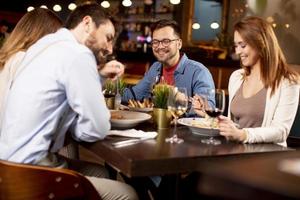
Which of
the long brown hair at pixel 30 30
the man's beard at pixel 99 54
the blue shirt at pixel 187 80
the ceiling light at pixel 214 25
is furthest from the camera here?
the ceiling light at pixel 214 25

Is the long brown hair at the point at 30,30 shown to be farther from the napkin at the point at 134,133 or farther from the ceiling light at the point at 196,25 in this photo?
the ceiling light at the point at 196,25

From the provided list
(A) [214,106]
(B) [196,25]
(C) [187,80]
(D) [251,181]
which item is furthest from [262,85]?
(B) [196,25]

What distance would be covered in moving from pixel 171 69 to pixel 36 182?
1827 mm

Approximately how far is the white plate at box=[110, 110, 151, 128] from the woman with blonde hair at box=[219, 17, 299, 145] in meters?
0.52

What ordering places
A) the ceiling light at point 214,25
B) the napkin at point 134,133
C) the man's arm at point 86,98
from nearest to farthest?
the man's arm at point 86,98, the napkin at point 134,133, the ceiling light at point 214,25

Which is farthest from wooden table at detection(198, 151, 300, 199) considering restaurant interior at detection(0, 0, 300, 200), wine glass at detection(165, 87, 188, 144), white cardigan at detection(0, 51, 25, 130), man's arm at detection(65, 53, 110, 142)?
white cardigan at detection(0, 51, 25, 130)

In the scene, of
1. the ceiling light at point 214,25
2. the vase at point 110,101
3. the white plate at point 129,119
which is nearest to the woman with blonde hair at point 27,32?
the vase at point 110,101

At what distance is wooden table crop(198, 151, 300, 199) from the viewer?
0.52m

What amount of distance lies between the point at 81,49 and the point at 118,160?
51 cm

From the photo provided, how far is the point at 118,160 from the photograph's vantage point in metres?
1.59

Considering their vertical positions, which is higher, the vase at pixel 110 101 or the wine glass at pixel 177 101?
the wine glass at pixel 177 101

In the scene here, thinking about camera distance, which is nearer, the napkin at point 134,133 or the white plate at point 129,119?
the napkin at point 134,133

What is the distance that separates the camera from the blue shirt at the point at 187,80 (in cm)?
300

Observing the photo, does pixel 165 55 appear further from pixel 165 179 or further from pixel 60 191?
pixel 60 191
